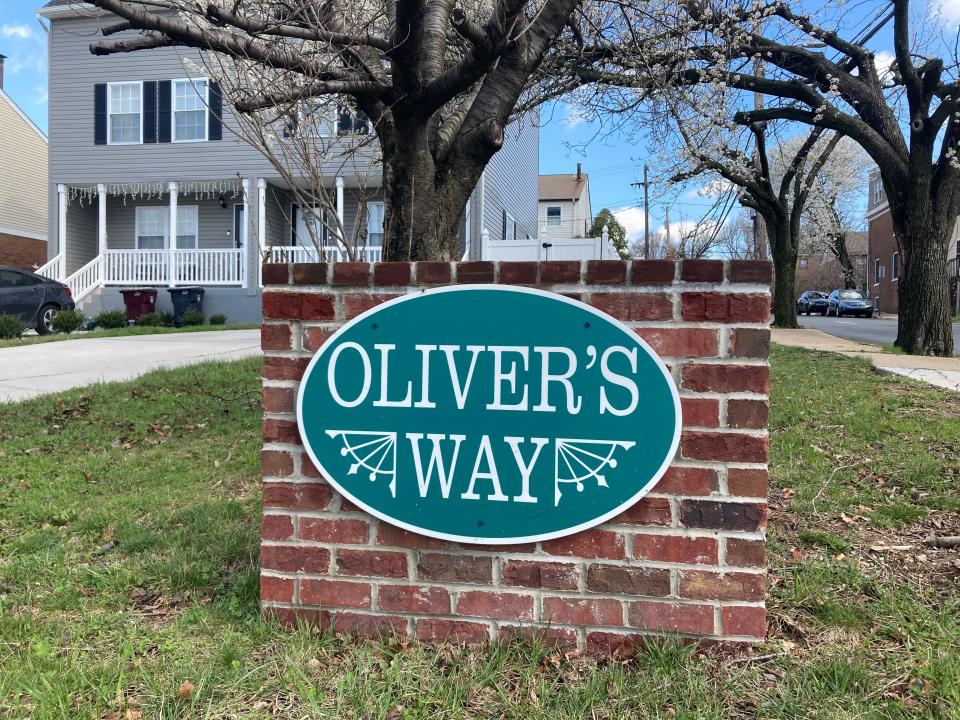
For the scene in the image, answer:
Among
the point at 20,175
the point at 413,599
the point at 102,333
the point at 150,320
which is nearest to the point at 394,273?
the point at 413,599

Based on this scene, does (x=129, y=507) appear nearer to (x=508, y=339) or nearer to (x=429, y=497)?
(x=429, y=497)

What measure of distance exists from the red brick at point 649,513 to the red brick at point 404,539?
60 cm

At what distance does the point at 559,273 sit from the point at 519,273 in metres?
0.13

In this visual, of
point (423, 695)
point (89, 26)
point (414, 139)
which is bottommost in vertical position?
point (423, 695)

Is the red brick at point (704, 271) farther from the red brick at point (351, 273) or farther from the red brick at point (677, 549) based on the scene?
the red brick at point (351, 273)

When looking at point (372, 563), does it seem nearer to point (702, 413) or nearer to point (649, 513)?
point (649, 513)

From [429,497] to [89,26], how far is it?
60.5 ft

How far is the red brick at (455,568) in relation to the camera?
232 cm

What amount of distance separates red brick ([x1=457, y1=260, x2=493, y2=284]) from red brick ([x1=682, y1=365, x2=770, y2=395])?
0.69 m

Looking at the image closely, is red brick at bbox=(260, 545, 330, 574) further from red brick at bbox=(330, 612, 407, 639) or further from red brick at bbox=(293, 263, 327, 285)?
red brick at bbox=(293, 263, 327, 285)

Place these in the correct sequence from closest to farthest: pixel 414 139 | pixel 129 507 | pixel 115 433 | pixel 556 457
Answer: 1. pixel 556 457
2. pixel 129 507
3. pixel 414 139
4. pixel 115 433

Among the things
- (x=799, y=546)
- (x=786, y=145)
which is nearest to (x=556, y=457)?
(x=799, y=546)

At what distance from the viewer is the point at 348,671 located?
220 cm

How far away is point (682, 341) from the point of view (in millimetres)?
2201
